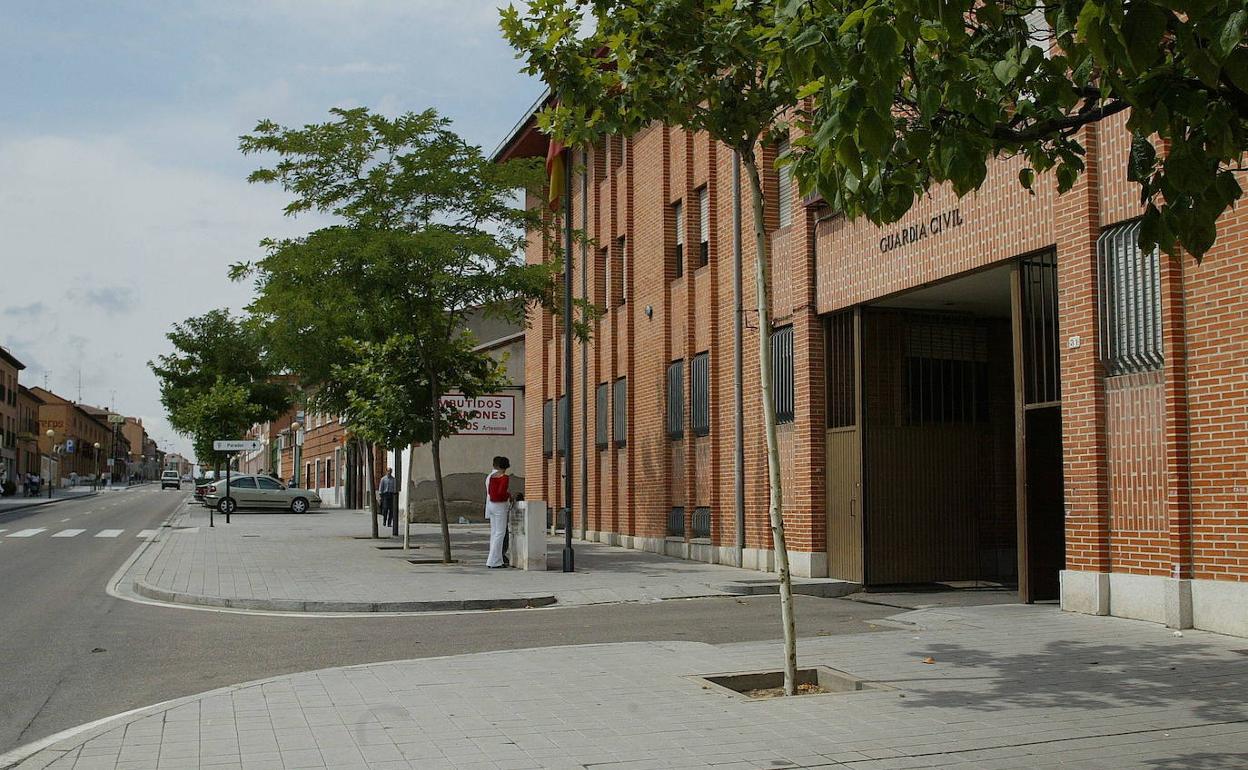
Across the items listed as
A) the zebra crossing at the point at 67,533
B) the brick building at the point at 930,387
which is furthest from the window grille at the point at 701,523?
the zebra crossing at the point at 67,533

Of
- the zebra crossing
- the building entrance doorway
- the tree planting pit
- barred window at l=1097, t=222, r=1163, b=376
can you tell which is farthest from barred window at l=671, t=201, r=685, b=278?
the zebra crossing

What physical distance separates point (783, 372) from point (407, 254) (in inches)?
265

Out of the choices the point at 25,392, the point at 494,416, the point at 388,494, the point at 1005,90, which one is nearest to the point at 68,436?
the point at 25,392

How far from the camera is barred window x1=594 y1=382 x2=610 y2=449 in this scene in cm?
2618

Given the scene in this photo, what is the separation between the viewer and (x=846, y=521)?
16047 mm

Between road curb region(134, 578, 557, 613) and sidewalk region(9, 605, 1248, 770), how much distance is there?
457 centimetres

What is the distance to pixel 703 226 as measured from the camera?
68.8 feet

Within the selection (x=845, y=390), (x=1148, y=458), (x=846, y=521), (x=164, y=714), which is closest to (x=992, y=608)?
(x=1148, y=458)

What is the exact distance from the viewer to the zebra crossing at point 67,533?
2856 cm

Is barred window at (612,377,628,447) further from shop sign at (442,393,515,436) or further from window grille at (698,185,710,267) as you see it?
window grille at (698,185,710,267)

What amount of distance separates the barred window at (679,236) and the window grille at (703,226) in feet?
1.83

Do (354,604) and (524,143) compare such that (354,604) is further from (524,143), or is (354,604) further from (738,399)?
(524,143)

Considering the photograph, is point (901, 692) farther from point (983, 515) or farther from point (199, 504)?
point (199, 504)

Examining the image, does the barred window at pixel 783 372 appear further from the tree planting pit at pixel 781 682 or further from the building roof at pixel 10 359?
the building roof at pixel 10 359
